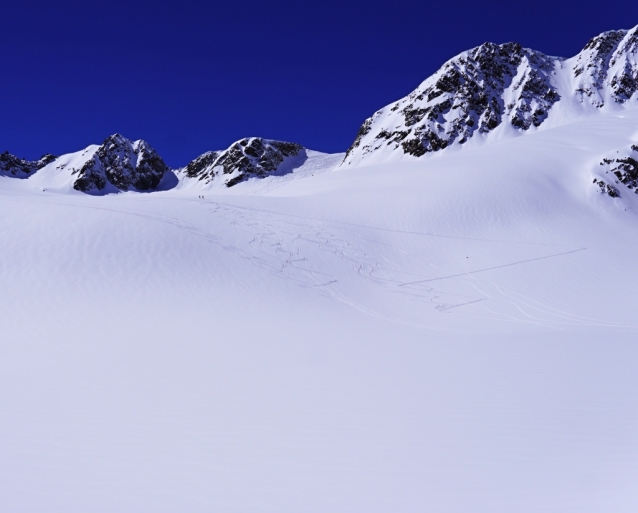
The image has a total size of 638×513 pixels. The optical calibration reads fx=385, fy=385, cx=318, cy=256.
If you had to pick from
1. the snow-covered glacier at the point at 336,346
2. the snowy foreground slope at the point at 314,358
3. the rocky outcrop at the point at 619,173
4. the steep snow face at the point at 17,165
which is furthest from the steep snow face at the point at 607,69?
the steep snow face at the point at 17,165

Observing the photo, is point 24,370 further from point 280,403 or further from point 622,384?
point 622,384

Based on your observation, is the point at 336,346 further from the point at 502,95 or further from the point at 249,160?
the point at 249,160

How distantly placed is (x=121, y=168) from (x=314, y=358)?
90510 mm

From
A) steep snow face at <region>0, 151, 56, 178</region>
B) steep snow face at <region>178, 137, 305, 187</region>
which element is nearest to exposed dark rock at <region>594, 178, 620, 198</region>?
steep snow face at <region>178, 137, 305, 187</region>

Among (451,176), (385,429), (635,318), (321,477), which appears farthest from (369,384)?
(451,176)

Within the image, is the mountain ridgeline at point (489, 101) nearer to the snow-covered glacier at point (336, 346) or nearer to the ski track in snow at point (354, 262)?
the snow-covered glacier at point (336, 346)

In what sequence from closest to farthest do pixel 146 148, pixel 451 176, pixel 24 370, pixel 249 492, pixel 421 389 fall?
pixel 249 492 < pixel 421 389 < pixel 24 370 < pixel 451 176 < pixel 146 148

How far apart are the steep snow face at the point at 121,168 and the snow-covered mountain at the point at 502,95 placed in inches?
1971

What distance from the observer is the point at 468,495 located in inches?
128

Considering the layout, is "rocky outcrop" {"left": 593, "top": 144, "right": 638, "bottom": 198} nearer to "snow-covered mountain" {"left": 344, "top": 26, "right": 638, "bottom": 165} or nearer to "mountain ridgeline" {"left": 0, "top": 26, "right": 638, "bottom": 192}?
"mountain ridgeline" {"left": 0, "top": 26, "right": 638, "bottom": 192}

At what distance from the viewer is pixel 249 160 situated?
77188 millimetres

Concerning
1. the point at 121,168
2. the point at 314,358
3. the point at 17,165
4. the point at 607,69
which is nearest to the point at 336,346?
the point at 314,358

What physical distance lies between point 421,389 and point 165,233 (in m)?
11.8

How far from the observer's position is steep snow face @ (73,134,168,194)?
7669 cm
